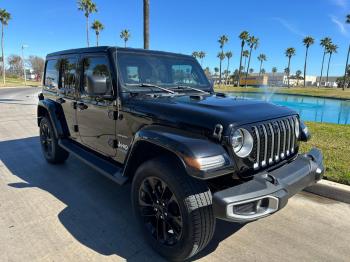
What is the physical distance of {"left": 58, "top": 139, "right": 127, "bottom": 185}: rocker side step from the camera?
320cm

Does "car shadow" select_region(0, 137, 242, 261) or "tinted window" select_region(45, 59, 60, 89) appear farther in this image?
"tinted window" select_region(45, 59, 60, 89)

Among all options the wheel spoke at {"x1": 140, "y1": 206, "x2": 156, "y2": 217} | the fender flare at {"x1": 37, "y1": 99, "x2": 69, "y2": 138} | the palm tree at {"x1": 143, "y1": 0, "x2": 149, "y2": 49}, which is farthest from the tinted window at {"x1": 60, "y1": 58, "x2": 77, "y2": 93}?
the palm tree at {"x1": 143, "y1": 0, "x2": 149, "y2": 49}

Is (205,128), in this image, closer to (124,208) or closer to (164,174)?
(164,174)

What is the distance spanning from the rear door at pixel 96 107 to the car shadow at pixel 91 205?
65 centimetres

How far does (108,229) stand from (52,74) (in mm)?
3378

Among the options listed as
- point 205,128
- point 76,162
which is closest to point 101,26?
point 76,162

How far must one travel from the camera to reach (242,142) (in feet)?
8.15

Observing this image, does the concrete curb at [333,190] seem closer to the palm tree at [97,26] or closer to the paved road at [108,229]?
the paved road at [108,229]

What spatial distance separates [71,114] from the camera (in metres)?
4.55

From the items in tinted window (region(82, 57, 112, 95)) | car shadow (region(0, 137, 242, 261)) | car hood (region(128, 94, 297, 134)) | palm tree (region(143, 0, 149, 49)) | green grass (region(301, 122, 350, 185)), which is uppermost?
palm tree (region(143, 0, 149, 49))

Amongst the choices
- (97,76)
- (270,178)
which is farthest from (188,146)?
(97,76)

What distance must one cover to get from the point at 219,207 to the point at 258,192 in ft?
1.13

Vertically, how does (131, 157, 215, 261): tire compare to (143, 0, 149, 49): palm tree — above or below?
below

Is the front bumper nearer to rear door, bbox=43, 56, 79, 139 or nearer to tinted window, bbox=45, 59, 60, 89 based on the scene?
rear door, bbox=43, 56, 79, 139
